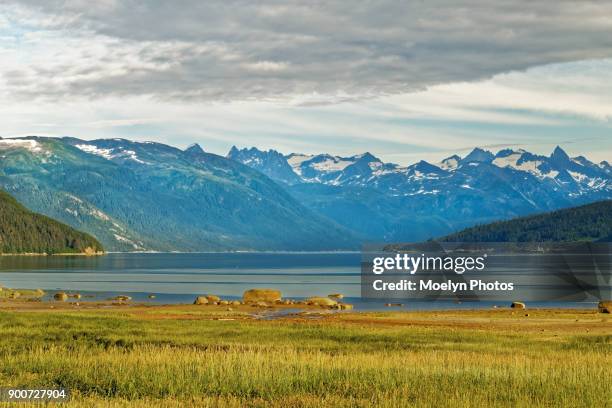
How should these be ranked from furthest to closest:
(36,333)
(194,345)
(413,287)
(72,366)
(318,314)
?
1. (413,287)
2. (318,314)
3. (36,333)
4. (194,345)
5. (72,366)

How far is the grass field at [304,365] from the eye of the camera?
3055 centimetres

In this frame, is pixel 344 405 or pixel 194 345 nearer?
pixel 344 405

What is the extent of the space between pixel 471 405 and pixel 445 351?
18938 mm

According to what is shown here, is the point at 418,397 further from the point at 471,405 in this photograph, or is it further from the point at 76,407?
the point at 76,407

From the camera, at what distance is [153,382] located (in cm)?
3322

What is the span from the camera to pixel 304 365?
1487 inches

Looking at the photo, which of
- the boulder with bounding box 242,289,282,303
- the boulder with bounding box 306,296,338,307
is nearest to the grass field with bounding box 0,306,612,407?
the boulder with bounding box 306,296,338,307

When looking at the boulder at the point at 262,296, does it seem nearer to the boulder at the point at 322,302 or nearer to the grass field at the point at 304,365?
the boulder at the point at 322,302

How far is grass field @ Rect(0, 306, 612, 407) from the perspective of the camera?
3055 centimetres

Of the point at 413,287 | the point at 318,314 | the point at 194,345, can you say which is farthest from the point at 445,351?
the point at 413,287

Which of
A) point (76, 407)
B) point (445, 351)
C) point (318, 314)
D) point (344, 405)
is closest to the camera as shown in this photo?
point (76, 407)

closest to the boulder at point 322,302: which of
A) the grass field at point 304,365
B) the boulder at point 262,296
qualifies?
the boulder at point 262,296

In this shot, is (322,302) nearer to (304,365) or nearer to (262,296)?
(262,296)

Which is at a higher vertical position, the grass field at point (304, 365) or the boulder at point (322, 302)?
the grass field at point (304, 365)
